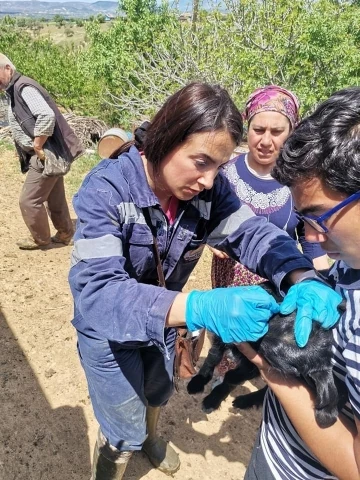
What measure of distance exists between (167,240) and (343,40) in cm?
602

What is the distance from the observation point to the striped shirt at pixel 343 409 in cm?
94

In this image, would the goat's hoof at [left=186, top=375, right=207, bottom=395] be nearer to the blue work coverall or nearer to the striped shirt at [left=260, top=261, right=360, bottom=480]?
the blue work coverall

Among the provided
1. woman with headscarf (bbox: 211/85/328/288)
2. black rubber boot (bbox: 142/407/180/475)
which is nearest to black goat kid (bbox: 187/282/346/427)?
woman with headscarf (bbox: 211/85/328/288)

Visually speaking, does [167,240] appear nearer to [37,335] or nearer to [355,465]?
[355,465]

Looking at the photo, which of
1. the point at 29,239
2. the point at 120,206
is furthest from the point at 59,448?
the point at 29,239

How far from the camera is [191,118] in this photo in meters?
1.41

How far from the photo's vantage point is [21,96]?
381 centimetres

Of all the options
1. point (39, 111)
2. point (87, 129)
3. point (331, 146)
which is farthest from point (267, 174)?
point (87, 129)

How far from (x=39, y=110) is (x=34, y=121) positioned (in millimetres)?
136

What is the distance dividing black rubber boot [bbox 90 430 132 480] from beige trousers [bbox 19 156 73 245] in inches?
112

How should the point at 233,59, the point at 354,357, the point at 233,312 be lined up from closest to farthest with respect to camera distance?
1. the point at 354,357
2. the point at 233,312
3. the point at 233,59

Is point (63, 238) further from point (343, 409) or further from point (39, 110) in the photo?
point (343, 409)

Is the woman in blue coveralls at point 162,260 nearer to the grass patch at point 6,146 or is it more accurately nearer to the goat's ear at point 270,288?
the goat's ear at point 270,288

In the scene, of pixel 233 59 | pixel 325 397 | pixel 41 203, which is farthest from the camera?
pixel 233 59
